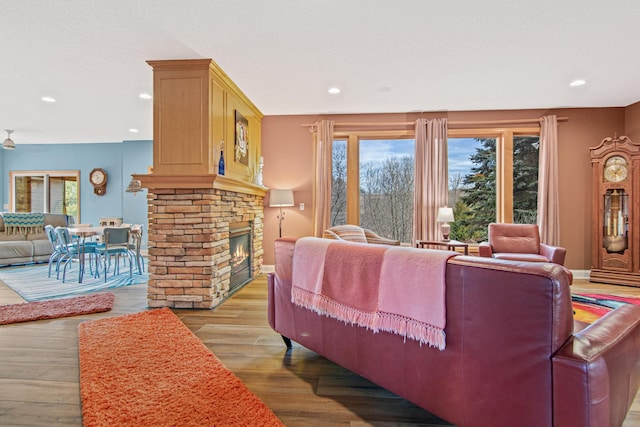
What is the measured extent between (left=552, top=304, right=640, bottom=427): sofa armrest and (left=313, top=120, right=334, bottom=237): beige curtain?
4.22 meters

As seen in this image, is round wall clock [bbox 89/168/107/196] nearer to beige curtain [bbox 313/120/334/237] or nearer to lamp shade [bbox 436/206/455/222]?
beige curtain [bbox 313/120/334/237]

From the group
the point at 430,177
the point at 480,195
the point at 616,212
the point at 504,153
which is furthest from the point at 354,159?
the point at 616,212

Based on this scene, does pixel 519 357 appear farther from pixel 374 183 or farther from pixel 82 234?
pixel 82 234

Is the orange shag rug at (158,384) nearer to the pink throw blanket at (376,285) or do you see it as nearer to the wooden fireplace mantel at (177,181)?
the pink throw blanket at (376,285)

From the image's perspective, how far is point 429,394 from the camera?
148 cm

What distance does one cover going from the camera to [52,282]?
4.71 m

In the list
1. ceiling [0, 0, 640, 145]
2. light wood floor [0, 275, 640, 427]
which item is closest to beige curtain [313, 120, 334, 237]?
ceiling [0, 0, 640, 145]

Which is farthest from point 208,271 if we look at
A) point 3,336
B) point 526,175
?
point 526,175

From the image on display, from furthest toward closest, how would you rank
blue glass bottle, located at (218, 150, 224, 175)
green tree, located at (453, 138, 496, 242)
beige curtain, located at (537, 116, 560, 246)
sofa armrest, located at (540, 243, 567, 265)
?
1. green tree, located at (453, 138, 496, 242)
2. beige curtain, located at (537, 116, 560, 246)
3. sofa armrest, located at (540, 243, 567, 265)
4. blue glass bottle, located at (218, 150, 224, 175)

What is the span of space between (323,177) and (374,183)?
2.97 ft

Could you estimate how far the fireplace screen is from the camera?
4161 millimetres

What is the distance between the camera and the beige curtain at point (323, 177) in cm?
533

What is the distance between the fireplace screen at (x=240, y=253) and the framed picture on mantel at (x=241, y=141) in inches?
34.9

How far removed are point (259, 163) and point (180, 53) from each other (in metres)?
2.18
